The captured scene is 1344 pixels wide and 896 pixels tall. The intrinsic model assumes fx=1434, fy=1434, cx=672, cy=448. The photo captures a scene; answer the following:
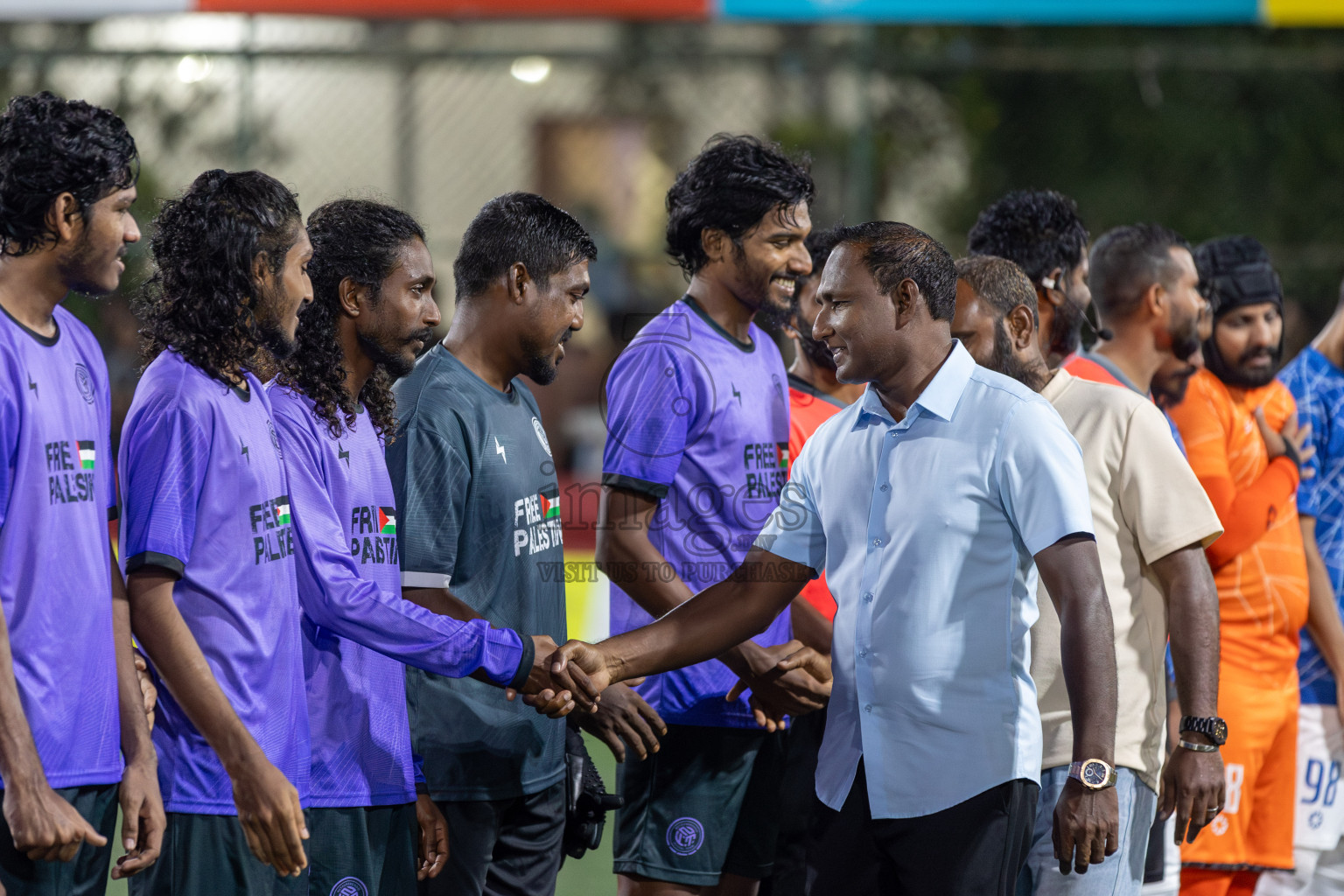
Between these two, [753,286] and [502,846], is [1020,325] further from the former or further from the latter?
[502,846]

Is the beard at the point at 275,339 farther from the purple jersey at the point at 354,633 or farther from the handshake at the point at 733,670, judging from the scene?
the handshake at the point at 733,670

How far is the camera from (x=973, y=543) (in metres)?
2.90

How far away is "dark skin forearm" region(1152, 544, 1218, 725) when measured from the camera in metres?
3.30

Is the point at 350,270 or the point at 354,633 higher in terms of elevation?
the point at 350,270

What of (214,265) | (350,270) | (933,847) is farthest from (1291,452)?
(214,265)

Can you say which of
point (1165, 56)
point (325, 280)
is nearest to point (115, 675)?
point (325, 280)

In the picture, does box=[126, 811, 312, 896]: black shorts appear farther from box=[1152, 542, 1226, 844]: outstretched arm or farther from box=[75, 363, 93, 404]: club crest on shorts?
box=[1152, 542, 1226, 844]: outstretched arm

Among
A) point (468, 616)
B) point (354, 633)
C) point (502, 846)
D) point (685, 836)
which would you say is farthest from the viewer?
point (685, 836)

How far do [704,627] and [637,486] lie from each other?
1.98ft

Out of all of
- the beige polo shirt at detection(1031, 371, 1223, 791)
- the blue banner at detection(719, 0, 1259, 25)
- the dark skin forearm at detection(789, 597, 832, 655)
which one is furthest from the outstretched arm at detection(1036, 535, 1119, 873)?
the blue banner at detection(719, 0, 1259, 25)

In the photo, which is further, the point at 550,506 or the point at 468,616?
the point at 550,506

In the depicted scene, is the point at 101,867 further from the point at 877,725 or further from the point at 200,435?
the point at 877,725

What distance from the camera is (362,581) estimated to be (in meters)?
3.10

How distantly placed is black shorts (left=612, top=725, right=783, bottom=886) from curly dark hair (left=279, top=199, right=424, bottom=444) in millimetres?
1302
